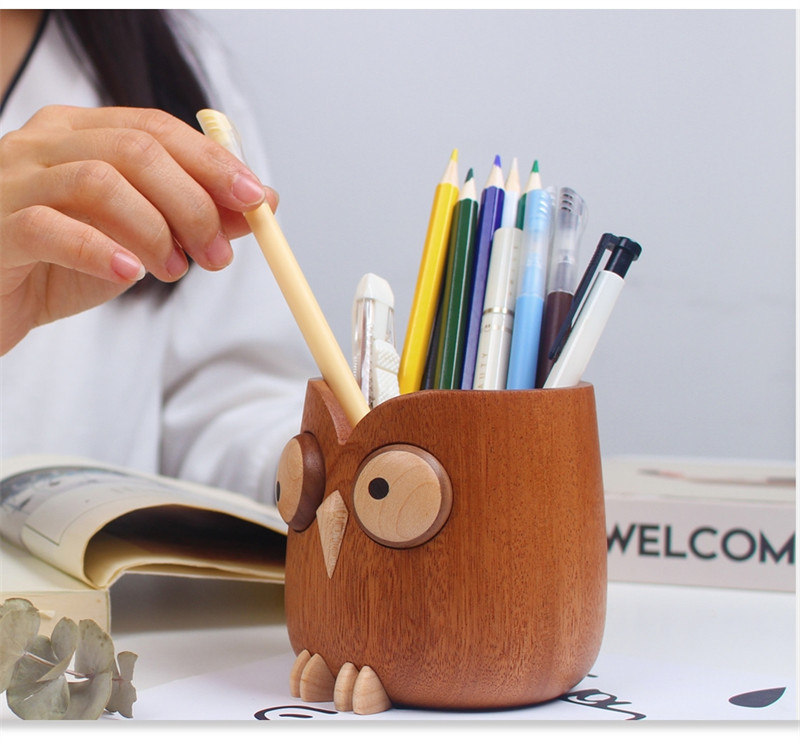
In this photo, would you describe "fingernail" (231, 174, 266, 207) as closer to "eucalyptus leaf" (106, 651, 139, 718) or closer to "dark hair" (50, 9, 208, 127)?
"eucalyptus leaf" (106, 651, 139, 718)

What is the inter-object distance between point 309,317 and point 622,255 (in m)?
0.09

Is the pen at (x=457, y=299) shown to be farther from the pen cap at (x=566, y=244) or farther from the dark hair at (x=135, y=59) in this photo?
the dark hair at (x=135, y=59)

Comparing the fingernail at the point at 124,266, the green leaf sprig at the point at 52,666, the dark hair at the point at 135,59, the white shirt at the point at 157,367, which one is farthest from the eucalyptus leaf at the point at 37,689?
the dark hair at the point at 135,59

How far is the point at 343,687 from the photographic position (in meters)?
0.22

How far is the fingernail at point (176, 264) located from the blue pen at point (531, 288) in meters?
0.10

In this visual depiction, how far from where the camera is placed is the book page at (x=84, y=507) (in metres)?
0.30

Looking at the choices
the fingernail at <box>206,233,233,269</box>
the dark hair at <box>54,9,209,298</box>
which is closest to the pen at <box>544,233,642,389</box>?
the fingernail at <box>206,233,233,269</box>

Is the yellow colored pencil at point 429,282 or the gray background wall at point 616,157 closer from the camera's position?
the yellow colored pencil at point 429,282

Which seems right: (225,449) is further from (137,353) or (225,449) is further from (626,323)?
(626,323)

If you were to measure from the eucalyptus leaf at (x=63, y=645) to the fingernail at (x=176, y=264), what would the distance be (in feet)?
0.36

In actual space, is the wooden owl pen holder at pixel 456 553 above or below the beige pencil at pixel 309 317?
below

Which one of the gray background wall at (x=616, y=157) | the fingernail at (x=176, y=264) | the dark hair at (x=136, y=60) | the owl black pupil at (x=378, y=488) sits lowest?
the owl black pupil at (x=378, y=488)

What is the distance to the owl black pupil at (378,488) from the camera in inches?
8.3

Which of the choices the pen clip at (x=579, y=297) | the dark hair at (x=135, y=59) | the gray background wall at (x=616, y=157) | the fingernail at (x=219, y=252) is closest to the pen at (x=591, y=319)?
the pen clip at (x=579, y=297)
